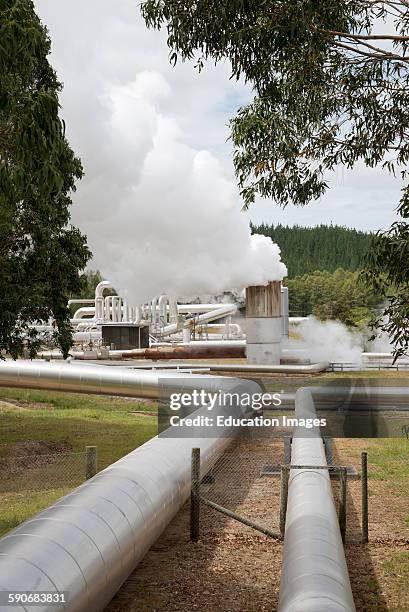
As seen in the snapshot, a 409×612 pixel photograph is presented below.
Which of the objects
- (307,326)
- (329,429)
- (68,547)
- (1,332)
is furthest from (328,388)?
(307,326)

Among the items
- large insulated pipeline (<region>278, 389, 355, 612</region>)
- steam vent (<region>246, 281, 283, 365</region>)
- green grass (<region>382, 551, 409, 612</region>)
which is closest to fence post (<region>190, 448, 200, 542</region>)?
large insulated pipeline (<region>278, 389, 355, 612</region>)

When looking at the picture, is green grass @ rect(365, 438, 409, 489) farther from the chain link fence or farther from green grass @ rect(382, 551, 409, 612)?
green grass @ rect(382, 551, 409, 612)

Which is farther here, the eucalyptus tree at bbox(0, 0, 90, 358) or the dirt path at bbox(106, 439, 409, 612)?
the eucalyptus tree at bbox(0, 0, 90, 358)

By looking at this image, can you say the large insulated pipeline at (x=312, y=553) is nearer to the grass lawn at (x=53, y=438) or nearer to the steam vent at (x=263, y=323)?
the grass lawn at (x=53, y=438)

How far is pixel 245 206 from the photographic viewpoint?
12.3 meters

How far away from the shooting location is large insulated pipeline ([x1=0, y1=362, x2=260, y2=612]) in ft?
19.7

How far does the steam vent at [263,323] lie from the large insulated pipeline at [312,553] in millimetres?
28547

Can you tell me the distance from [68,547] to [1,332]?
35.9 ft

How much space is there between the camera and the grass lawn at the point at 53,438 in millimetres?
13211

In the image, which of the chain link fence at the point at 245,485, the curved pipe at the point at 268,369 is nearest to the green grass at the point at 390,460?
the chain link fence at the point at 245,485

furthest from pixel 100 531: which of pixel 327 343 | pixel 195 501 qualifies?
pixel 327 343

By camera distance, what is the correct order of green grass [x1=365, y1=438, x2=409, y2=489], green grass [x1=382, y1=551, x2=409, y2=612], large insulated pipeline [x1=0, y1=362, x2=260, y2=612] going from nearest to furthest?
large insulated pipeline [x1=0, y1=362, x2=260, y2=612] → green grass [x1=382, y1=551, x2=409, y2=612] → green grass [x1=365, y1=438, x2=409, y2=489]

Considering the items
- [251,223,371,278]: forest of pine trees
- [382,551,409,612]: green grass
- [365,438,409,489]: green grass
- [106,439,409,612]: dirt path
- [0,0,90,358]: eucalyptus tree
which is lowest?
[382,551,409,612]: green grass

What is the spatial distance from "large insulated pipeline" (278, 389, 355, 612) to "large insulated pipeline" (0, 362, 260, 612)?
1.65m
